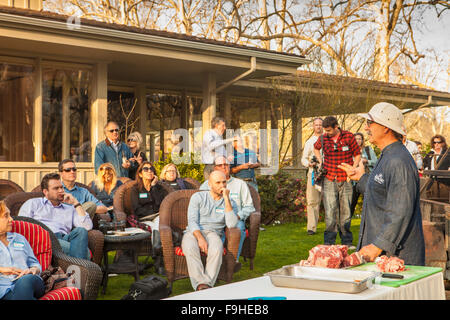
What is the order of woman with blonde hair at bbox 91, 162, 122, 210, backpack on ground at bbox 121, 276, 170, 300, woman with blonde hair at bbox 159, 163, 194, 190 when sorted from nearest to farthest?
backpack on ground at bbox 121, 276, 170, 300, woman with blonde hair at bbox 91, 162, 122, 210, woman with blonde hair at bbox 159, 163, 194, 190

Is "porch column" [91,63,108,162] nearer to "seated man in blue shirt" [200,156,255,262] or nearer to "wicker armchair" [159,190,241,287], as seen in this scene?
"seated man in blue shirt" [200,156,255,262]

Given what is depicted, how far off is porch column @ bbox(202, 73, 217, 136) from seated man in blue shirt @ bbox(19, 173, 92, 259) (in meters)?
6.70

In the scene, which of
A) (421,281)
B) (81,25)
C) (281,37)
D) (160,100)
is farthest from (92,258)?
(281,37)

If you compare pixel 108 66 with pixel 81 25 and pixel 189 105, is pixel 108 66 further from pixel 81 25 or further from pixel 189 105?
pixel 189 105

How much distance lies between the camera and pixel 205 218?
17.4ft

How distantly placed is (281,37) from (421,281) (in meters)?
22.3

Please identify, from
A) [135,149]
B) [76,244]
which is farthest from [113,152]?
[76,244]

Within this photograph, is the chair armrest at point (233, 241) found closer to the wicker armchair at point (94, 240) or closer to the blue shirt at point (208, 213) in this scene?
the blue shirt at point (208, 213)

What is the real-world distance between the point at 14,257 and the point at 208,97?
8.22m

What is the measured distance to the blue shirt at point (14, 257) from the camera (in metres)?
3.57

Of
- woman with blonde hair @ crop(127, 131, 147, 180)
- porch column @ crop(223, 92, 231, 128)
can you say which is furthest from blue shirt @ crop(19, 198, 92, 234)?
porch column @ crop(223, 92, 231, 128)

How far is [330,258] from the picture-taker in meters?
2.36

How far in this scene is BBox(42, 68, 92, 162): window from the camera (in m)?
9.66

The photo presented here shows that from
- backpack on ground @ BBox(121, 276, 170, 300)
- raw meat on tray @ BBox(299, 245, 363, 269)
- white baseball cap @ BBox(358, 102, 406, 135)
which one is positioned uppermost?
white baseball cap @ BBox(358, 102, 406, 135)
